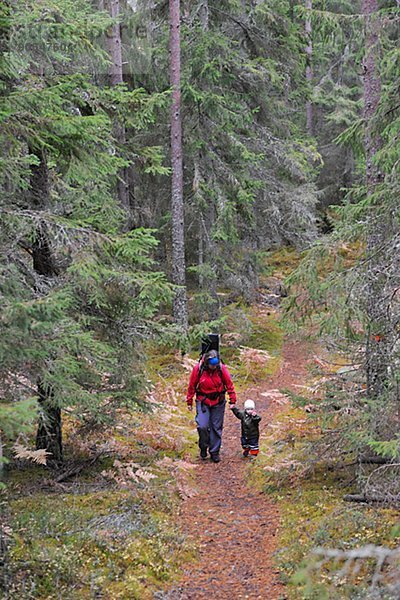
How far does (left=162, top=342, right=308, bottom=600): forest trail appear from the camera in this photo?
6.39 meters

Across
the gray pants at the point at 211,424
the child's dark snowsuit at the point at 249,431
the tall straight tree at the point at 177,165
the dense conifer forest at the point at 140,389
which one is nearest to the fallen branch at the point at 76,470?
the dense conifer forest at the point at 140,389

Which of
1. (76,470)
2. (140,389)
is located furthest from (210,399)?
(76,470)

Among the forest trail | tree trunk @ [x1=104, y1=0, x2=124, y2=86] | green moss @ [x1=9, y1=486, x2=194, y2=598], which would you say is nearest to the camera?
green moss @ [x1=9, y1=486, x2=194, y2=598]

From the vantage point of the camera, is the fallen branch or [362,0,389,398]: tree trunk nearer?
[362,0,389,398]: tree trunk

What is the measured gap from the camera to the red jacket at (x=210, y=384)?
34.5ft

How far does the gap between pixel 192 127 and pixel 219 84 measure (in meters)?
1.79

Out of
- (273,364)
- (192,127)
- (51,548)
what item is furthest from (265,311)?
(51,548)

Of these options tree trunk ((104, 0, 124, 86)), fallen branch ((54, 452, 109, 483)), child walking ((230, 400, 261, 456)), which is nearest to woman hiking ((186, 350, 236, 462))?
child walking ((230, 400, 261, 456))

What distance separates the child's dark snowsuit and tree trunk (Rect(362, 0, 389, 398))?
2.82 m

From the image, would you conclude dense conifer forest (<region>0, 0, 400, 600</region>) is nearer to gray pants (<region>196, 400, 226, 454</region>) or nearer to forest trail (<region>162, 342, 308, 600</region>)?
forest trail (<region>162, 342, 308, 600</region>)

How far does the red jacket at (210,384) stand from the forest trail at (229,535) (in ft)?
3.94

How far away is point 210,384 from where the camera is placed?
10.5 meters

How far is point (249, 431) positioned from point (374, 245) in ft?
14.0

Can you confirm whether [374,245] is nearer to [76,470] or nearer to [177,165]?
[76,470]
